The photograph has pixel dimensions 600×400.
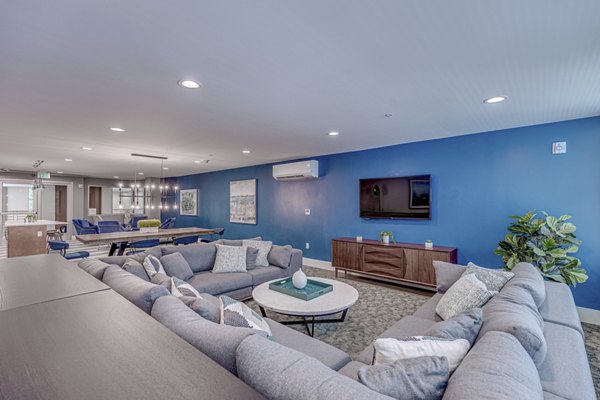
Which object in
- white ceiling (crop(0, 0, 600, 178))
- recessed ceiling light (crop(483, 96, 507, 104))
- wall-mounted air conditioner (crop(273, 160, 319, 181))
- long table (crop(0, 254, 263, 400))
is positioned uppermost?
white ceiling (crop(0, 0, 600, 178))

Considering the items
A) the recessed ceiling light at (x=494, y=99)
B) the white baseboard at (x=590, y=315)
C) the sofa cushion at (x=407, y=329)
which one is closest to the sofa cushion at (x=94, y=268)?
A: the sofa cushion at (x=407, y=329)

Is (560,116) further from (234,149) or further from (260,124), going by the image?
(234,149)

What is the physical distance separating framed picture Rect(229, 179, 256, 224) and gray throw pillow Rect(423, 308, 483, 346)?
6262 mm

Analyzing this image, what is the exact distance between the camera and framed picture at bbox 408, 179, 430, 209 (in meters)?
4.70

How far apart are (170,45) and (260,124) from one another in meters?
1.86

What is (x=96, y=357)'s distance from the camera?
82cm

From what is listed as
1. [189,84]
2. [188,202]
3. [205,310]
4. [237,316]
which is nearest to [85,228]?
[188,202]

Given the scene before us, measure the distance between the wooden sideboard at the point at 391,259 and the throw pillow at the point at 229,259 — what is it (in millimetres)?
2036

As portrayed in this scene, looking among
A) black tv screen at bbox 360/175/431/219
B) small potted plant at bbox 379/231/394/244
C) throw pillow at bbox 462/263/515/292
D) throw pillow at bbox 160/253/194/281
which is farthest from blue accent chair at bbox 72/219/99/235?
throw pillow at bbox 462/263/515/292

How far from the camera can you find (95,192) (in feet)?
36.4

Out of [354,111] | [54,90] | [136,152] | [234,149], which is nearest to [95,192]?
[136,152]

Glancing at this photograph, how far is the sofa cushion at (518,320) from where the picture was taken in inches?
51.5

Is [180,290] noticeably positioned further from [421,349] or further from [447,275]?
[447,275]

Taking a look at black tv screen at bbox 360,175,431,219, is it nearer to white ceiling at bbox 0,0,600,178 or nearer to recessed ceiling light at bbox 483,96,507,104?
white ceiling at bbox 0,0,600,178
